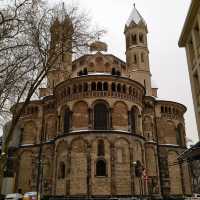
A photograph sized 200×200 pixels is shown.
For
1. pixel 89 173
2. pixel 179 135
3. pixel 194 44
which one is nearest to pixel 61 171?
pixel 89 173

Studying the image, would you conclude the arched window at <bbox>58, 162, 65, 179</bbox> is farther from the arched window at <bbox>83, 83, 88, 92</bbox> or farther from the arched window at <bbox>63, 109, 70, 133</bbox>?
the arched window at <bbox>83, 83, 88, 92</bbox>

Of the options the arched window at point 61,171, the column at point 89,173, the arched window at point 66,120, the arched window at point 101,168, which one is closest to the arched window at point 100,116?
the column at point 89,173

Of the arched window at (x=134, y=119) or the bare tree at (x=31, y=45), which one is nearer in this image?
the bare tree at (x=31, y=45)

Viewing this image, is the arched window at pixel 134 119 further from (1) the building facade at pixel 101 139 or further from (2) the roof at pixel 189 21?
(2) the roof at pixel 189 21

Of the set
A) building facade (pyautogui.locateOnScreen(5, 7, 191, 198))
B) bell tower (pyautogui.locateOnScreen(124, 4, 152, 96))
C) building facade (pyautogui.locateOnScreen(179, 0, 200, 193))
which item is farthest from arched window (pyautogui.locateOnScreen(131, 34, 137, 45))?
building facade (pyautogui.locateOnScreen(179, 0, 200, 193))

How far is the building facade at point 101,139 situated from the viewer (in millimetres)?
30209

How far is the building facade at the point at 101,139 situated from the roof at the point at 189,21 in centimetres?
841

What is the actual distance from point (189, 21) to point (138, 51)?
2697 centimetres

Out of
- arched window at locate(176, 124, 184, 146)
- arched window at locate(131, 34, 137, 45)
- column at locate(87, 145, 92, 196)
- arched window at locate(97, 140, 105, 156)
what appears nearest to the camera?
→ column at locate(87, 145, 92, 196)

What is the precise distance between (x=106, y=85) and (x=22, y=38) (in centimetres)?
1877

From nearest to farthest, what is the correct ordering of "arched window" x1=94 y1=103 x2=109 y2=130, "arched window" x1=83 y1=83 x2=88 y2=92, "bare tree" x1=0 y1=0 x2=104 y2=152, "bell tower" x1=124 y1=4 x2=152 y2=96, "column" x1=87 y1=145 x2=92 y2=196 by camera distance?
"bare tree" x1=0 y1=0 x2=104 y2=152 → "column" x1=87 y1=145 x2=92 y2=196 → "arched window" x1=94 y1=103 x2=109 y2=130 → "arched window" x1=83 y1=83 x2=88 y2=92 → "bell tower" x1=124 y1=4 x2=152 y2=96

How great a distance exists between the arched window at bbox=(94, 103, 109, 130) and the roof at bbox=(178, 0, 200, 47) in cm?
1324

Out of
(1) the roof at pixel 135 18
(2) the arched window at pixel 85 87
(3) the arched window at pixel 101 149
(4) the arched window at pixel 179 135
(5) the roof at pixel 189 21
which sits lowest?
(3) the arched window at pixel 101 149

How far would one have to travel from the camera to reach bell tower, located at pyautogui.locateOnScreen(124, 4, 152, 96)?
45.5 m
